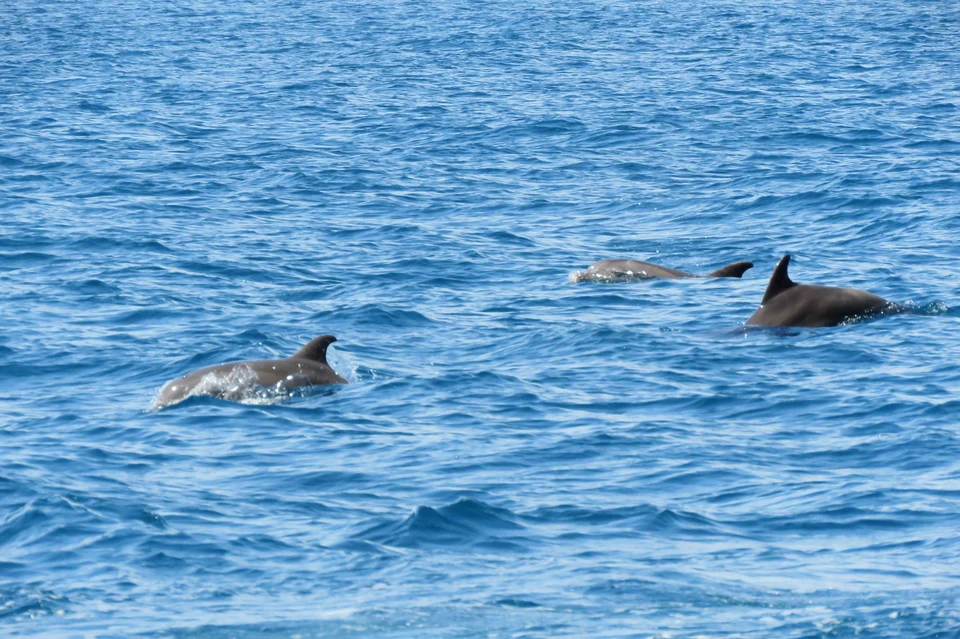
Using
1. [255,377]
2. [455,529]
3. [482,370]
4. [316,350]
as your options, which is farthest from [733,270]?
[455,529]

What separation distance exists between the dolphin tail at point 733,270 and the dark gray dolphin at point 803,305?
2.54 m

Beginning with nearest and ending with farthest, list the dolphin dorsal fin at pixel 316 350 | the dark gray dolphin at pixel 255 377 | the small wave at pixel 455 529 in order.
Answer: the small wave at pixel 455 529 < the dark gray dolphin at pixel 255 377 < the dolphin dorsal fin at pixel 316 350

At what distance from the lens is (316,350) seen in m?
19.4

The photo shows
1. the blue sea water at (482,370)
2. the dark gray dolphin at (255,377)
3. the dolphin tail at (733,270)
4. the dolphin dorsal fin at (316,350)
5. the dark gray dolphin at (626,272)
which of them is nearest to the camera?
the blue sea water at (482,370)

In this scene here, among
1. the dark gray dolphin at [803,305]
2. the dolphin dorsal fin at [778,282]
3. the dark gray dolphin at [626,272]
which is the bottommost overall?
the dark gray dolphin at [626,272]

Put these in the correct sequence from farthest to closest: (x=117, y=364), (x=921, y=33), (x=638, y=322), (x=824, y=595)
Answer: (x=921, y=33)
(x=638, y=322)
(x=117, y=364)
(x=824, y=595)

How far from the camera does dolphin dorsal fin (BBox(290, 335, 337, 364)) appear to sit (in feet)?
63.7

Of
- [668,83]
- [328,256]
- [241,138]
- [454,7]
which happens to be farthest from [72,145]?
[454,7]

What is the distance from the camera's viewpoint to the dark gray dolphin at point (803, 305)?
847 inches

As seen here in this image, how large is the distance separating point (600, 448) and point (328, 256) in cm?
1161

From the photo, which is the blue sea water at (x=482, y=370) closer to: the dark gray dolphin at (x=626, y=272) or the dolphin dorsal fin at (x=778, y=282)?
the dark gray dolphin at (x=626, y=272)

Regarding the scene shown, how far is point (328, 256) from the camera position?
2744cm

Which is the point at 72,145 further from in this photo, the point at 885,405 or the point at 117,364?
the point at 885,405

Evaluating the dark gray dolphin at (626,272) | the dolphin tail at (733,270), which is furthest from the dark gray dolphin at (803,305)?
the dark gray dolphin at (626,272)
